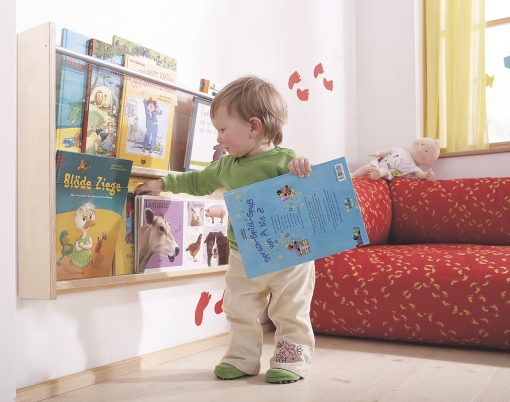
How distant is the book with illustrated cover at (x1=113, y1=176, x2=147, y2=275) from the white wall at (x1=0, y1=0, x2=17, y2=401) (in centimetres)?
30

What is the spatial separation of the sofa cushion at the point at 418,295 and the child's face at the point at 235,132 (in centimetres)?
66

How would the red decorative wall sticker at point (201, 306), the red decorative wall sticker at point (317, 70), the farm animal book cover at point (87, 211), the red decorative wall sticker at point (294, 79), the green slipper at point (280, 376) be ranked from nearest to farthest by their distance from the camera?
the farm animal book cover at point (87, 211)
the green slipper at point (280, 376)
the red decorative wall sticker at point (201, 306)
the red decorative wall sticker at point (294, 79)
the red decorative wall sticker at point (317, 70)

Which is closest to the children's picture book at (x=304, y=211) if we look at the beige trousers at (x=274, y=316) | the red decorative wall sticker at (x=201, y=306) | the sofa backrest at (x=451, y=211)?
the beige trousers at (x=274, y=316)

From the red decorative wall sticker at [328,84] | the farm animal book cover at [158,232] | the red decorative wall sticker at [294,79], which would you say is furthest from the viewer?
the red decorative wall sticker at [328,84]

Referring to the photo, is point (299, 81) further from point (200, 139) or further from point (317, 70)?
point (200, 139)

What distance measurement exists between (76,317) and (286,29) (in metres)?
1.45

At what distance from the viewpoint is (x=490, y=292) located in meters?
1.56

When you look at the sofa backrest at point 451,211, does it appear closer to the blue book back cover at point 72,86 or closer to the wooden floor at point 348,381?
the wooden floor at point 348,381

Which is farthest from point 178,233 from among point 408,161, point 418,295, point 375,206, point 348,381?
point 408,161

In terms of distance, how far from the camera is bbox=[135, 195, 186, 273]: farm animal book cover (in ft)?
4.56

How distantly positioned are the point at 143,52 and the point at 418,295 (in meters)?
1.09

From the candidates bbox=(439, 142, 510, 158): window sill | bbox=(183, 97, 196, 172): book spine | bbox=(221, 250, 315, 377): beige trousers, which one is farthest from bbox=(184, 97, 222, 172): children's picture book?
bbox=(439, 142, 510, 158): window sill

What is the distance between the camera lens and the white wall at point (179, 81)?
1207 mm

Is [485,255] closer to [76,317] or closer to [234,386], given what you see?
[234,386]
